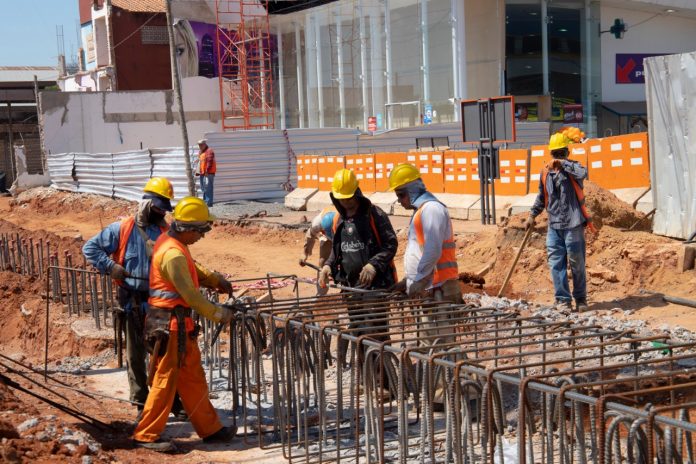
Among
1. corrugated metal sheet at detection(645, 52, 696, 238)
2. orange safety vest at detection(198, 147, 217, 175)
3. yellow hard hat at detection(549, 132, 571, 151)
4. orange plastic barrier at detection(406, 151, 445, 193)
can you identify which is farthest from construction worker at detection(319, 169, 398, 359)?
orange safety vest at detection(198, 147, 217, 175)

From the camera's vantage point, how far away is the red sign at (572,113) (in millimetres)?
36281

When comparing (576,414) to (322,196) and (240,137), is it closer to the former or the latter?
(322,196)

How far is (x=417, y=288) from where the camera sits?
289 inches

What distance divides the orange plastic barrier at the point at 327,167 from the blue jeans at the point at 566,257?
15.1m

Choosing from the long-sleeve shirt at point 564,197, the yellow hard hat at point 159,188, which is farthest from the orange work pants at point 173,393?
the long-sleeve shirt at point 564,197

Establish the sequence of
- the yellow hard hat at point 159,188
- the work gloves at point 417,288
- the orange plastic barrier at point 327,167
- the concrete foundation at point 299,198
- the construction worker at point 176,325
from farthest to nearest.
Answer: the concrete foundation at point 299,198 < the orange plastic barrier at point 327,167 < the yellow hard hat at point 159,188 < the work gloves at point 417,288 < the construction worker at point 176,325

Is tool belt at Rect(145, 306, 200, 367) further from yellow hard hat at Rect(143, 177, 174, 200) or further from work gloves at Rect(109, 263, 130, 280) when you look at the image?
yellow hard hat at Rect(143, 177, 174, 200)

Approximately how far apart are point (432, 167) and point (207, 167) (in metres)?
7.45

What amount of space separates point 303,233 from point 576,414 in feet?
54.6

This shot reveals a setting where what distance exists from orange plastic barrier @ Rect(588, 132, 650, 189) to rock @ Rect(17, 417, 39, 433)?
38.4 ft

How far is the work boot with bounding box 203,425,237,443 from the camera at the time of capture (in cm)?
716

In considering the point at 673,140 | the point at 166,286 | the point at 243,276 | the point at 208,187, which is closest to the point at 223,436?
the point at 166,286

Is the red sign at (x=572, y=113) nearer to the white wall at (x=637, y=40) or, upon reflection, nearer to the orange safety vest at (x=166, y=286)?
the white wall at (x=637, y=40)

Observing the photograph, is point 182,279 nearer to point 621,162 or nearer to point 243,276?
point 243,276
